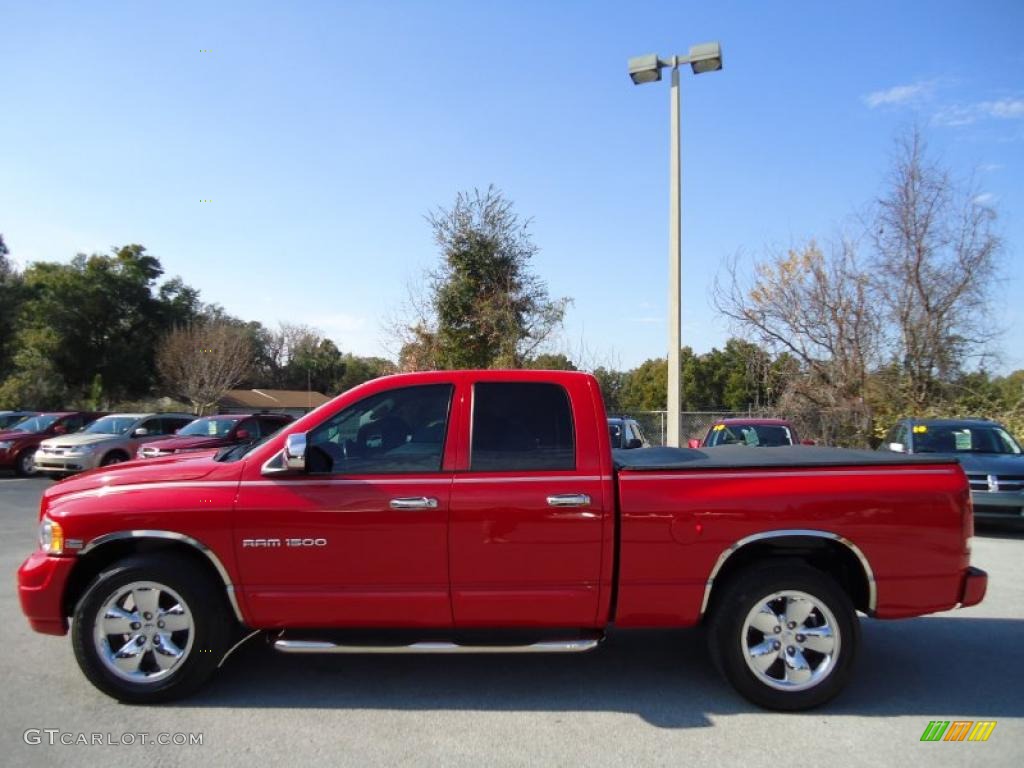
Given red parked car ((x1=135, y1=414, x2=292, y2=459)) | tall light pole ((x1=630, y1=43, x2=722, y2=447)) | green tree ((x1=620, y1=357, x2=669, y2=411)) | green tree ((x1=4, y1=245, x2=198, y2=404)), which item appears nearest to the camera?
tall light pole ((x1=630, y1=43, x2=722, y2=447))

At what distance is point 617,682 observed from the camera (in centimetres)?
473

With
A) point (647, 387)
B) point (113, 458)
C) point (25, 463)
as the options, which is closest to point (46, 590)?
point (113, 458)

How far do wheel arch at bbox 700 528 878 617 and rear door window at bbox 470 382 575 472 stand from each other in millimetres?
1135

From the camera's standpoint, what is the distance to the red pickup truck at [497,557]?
4.24 metres

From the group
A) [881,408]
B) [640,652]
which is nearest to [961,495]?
[640,652]

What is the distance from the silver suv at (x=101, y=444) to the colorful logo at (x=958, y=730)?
15.1 metres

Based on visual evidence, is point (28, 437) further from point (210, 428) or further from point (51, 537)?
point (51, 537)

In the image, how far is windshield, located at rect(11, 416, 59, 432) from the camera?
61.1ft

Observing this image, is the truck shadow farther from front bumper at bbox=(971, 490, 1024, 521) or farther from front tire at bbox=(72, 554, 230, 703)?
front bumper at bbox=(971, 490, 1024, 521)

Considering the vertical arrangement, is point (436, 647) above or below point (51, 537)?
below

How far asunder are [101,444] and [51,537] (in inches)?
509

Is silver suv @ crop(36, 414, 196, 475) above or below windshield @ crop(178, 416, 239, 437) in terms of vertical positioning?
below

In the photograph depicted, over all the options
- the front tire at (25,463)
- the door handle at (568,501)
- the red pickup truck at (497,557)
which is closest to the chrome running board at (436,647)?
the red pickup truck at (497,557)

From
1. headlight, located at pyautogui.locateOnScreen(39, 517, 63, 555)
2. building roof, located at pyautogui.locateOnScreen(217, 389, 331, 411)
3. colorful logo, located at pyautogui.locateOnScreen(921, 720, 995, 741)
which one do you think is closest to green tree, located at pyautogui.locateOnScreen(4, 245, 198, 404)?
building roof, located at pyautogui.locateOnScreen(217, 389, 331, 411)
